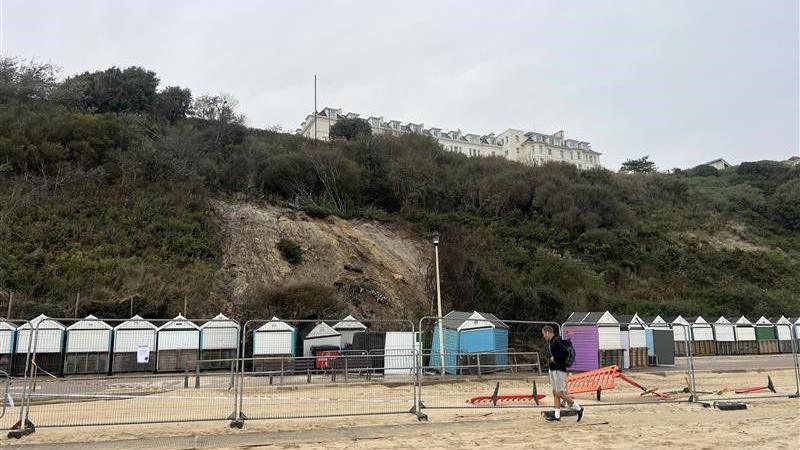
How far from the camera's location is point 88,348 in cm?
2047

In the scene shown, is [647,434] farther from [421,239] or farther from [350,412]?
[421,239]

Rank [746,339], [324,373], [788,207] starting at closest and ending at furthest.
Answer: [324,373]
[746,339]
[788,207]

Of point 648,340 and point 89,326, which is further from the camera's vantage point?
point 648,340

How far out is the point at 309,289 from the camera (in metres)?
29.7

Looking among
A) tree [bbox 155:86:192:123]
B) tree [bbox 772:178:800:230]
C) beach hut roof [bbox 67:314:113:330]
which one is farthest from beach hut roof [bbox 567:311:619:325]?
tree [bbox 772:178:800:230]

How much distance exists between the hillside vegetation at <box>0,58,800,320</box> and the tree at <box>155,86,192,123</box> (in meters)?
0.16

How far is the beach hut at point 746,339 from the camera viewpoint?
105ft

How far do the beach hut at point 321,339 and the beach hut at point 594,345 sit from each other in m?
9.38

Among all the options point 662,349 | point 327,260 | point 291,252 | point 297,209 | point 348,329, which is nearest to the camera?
point 348,329

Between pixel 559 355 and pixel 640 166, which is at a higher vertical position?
pixel 640 166

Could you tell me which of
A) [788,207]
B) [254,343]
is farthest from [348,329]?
[788,207]

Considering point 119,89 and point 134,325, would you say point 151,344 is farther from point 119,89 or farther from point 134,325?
point 119,89

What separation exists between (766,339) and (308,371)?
3152 centimetres

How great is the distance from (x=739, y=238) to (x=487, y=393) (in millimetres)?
51773
